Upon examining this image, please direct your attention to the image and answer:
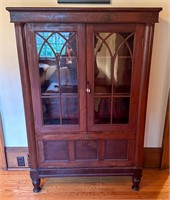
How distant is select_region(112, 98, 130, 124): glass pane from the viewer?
1.63 m

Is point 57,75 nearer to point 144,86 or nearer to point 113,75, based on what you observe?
point 113,75

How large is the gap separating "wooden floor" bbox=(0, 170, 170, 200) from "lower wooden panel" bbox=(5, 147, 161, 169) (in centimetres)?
9

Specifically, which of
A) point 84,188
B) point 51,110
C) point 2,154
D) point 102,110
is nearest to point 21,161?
point 2,154

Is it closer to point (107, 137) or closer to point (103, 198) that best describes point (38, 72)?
point (107, 137)

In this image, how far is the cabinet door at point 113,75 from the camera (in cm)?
146

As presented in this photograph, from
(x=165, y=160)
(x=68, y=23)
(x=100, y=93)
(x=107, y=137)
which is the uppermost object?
(x=68, y=23)

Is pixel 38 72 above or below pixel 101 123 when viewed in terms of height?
above

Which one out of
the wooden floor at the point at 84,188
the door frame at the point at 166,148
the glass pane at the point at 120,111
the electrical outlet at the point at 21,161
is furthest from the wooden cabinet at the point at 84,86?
the door frame at the point at 166,148

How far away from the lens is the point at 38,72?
1.53 metres

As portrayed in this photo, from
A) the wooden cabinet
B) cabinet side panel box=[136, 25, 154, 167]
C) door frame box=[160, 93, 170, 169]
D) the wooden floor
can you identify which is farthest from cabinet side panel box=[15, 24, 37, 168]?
door frame box=[160, 93, 170, 169]

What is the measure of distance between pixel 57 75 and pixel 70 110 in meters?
0.30

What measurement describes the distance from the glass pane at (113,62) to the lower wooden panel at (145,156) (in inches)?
35.1

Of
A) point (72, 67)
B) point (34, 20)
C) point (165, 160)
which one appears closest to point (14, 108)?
point (72, 67)

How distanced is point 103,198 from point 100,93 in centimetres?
95
